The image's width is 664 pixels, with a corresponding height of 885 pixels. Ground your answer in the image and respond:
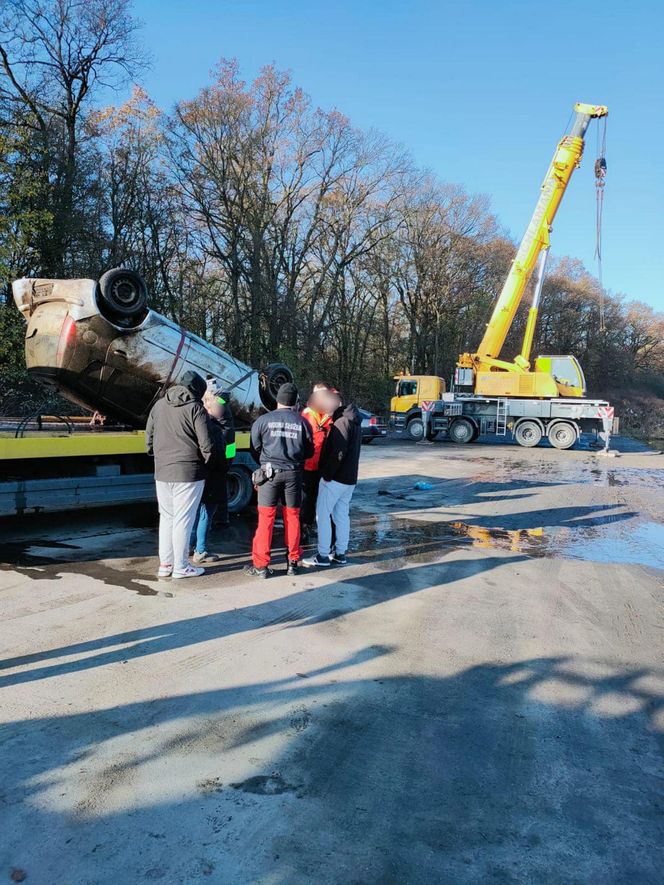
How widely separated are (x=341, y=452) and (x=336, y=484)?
1.20 feet

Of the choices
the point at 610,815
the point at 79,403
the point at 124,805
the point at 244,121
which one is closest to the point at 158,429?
the point at 79,403

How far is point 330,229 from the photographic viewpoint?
33.9m

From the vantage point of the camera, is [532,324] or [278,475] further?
[532,324]

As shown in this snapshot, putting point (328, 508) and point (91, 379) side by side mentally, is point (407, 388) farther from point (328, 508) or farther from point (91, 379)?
point (328, 508)

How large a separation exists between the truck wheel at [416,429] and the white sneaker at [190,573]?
21343 mm

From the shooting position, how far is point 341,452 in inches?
248

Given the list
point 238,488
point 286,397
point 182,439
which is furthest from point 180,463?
point 238,488

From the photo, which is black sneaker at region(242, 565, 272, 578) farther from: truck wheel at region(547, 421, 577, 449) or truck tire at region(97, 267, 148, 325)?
truck wheel at region(547, 421, 577, 449)

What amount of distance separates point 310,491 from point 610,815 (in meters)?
5.23

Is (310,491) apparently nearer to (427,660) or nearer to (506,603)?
(506,603)

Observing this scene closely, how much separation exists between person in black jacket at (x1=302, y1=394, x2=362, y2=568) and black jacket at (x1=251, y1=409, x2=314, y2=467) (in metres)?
0.40

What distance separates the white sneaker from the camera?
5.73 meters

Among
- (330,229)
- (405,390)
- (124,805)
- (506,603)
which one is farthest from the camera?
(330,229)

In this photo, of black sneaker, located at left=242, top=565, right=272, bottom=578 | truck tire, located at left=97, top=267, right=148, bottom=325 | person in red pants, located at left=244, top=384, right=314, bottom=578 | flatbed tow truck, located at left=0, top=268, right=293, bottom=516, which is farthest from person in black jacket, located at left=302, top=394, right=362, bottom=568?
truck tire, located at left=97, top=267, right=148, bottom=325
